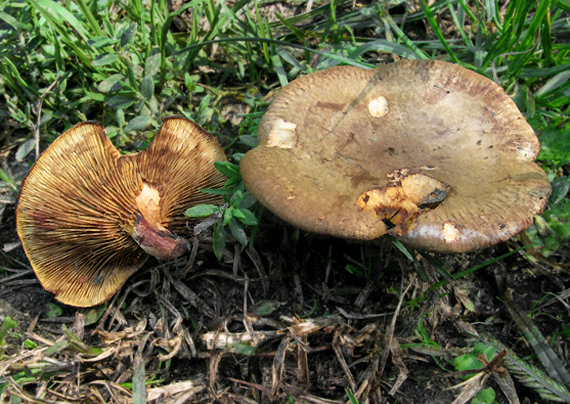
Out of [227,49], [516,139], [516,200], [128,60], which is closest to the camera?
[516,200]

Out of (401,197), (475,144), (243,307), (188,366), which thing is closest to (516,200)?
(475,144)

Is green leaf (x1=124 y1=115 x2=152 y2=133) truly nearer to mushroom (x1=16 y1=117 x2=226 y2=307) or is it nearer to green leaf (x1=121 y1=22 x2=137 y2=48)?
mushroom (x1=16 y1=117 x2=226 y2=307)

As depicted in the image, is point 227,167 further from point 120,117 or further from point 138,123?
point 120,117

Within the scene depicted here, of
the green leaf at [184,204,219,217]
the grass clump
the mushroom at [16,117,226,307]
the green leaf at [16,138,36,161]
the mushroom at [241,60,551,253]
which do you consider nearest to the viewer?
the mushroom at [241,60,551,253]

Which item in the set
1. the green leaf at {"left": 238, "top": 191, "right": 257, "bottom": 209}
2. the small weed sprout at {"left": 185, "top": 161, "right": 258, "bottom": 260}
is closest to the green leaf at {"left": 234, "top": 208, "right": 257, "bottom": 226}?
the small weed sprout at {"left": 185, "top": 161, "right": 258, "bottom": 260}

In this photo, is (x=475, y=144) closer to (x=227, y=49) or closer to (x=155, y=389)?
(x=227, y=49)

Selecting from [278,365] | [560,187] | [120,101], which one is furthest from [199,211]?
[560,187]

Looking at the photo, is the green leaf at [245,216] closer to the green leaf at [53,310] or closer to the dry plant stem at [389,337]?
the dry plant stem at [389,337]
